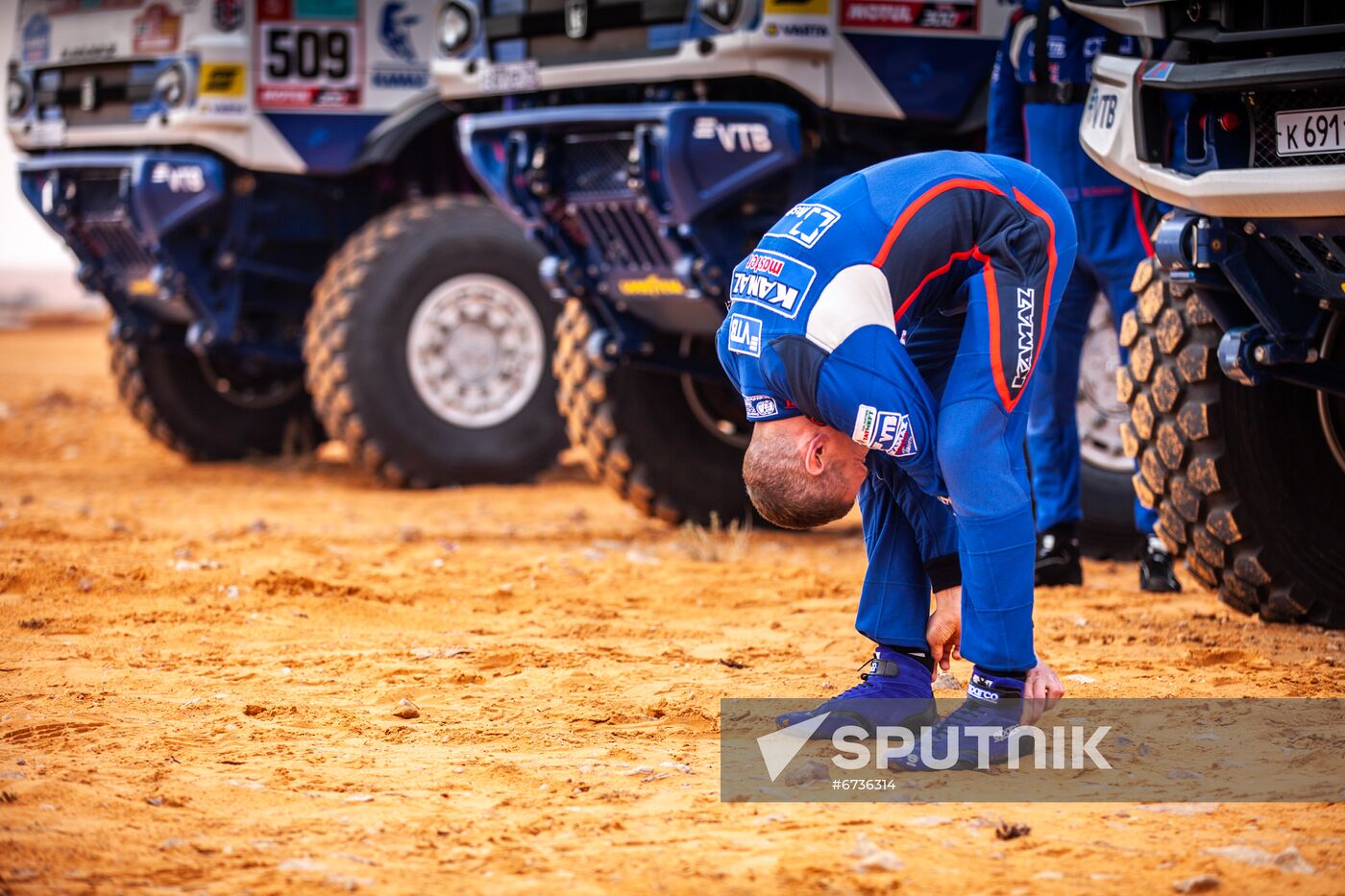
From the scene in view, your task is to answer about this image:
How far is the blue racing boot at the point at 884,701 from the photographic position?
13.4ft

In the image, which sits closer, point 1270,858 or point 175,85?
point 1270,858

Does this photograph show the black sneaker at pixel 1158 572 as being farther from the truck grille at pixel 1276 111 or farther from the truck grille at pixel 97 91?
the truck grille at pixel 97 91

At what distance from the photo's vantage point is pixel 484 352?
390 inches

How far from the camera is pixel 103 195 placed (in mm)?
10383

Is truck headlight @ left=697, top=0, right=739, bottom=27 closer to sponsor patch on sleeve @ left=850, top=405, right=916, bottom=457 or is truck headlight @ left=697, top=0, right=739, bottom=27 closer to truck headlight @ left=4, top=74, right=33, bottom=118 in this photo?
sponsor patch on sleeve @ left=850, top=405, right=916, bottom=457

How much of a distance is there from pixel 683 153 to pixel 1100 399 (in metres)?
1.95

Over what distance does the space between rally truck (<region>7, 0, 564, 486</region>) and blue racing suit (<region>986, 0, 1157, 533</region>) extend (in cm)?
414

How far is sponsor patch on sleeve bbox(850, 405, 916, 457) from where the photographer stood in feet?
11.8

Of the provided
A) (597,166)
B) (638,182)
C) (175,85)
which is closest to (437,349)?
(175,85)

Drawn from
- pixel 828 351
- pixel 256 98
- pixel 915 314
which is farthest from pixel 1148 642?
pixel 256 98

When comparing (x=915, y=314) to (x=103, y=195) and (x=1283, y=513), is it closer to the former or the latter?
(x=1283, y=513)

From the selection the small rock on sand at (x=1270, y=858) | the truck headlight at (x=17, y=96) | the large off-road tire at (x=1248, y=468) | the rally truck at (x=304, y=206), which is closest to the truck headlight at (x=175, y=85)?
the rally truck at (x=304, y=206)

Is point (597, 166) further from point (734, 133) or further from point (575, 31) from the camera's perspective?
point (734, 133)

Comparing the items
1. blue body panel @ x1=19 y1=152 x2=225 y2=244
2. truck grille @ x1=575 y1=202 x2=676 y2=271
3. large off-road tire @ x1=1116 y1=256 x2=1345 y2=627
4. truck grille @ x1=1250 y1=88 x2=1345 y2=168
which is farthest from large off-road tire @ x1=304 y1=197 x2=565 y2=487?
truck grille @ x1=1250 y1=88 x2=1345 y2=168
